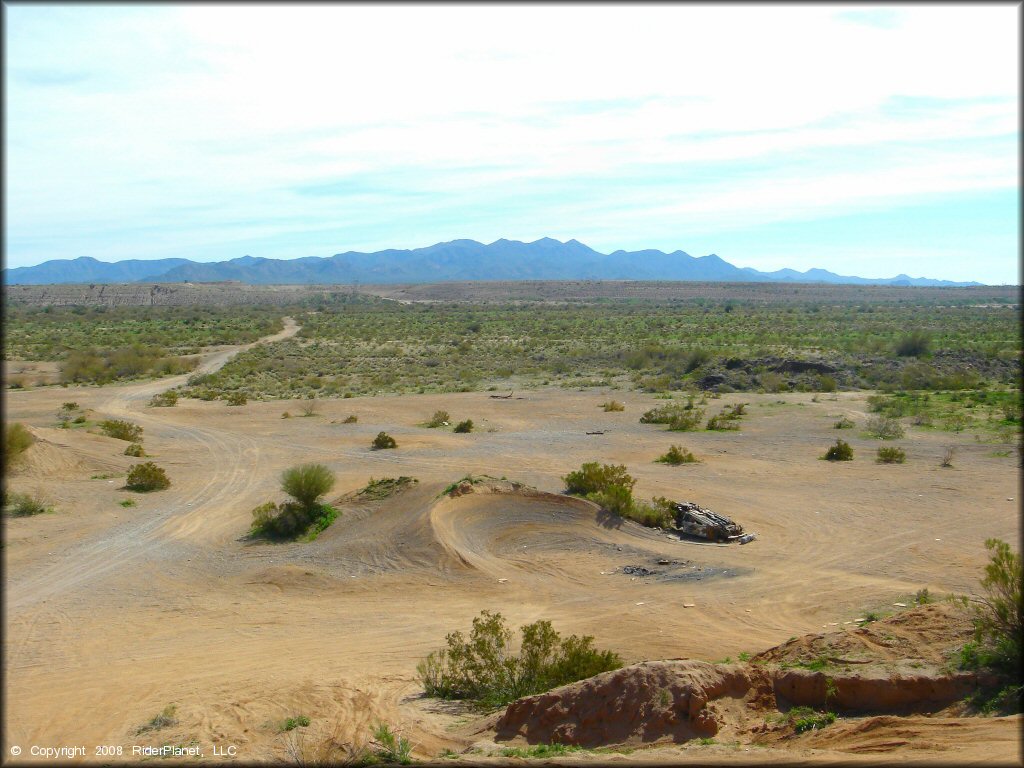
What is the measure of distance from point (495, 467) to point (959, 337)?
50535mm

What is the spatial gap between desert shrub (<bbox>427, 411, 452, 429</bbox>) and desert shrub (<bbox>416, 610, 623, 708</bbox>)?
2463 cm

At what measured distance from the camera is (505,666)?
11.6m

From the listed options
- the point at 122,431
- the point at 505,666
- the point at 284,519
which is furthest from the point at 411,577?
the point at 122,431

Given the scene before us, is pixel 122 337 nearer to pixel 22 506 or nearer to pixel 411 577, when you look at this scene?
pixel 22 506

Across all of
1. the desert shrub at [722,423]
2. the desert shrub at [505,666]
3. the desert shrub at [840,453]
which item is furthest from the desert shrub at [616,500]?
the desert shrub at [722,423]

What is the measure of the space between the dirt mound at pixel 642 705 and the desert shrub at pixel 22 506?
16974mm

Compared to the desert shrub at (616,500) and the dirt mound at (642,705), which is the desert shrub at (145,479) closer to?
the desert shrub at (616,500)

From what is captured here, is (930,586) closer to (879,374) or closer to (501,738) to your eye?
(501,738)

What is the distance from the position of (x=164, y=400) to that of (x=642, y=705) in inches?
1575

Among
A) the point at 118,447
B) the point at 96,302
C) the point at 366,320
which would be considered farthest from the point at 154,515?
the point at 96,302

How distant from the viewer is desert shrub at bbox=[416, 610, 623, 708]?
1109 centimetres

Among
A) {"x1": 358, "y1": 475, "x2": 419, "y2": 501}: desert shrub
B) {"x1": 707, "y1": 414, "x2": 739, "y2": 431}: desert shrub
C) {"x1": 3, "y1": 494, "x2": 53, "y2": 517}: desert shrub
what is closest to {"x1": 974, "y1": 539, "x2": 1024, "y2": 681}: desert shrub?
{"x1": 358, "y1": 475, "x2": 419, "y2": 501}: desert shrub

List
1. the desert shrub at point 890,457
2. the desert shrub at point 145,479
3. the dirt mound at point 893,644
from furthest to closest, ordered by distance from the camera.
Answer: the desert shrub at point 890,457
the desert shrub at point 145,479
the dirt mound at point 893,644

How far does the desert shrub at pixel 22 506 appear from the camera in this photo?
21.3 meters
